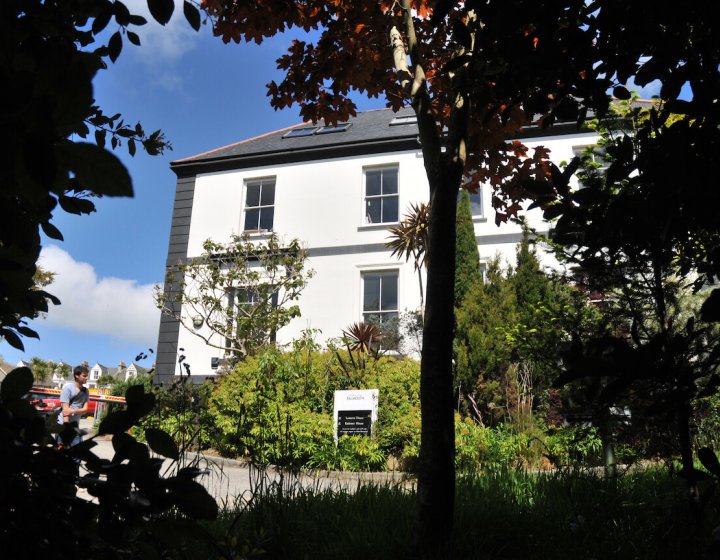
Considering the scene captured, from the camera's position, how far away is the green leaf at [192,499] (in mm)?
849

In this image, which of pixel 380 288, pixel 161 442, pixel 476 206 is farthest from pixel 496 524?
pixel 476 206

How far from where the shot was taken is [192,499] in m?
0.85

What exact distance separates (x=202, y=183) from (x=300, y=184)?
11.2 ft

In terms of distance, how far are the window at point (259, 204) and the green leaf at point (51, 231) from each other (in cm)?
1503

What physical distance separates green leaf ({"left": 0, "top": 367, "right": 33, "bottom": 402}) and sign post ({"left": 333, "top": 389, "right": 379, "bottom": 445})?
7.23 metres

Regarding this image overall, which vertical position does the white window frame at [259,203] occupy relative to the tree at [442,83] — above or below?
above

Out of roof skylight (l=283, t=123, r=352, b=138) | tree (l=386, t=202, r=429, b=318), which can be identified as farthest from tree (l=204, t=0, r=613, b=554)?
roof skylight (l=283, t=123, r=352, b=138)

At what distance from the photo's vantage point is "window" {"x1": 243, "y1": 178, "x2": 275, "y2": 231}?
54.8ft

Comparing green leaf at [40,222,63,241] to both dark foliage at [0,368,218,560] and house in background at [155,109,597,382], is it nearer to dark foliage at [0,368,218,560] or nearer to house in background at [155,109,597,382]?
dark foliage at [0,368,218,560]

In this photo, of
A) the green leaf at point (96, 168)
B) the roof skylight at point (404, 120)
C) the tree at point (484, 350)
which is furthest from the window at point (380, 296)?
the green leaf at point (96, 168)

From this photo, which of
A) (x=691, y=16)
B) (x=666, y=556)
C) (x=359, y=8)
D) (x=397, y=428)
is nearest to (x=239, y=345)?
(x=397, y=428)

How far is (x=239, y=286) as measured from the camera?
14.7 metres

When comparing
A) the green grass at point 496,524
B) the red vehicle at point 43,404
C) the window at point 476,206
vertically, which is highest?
the window at point 476,206

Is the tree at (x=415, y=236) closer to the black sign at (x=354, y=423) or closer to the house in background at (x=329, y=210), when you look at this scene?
the house in background at (x=329, y=210)
